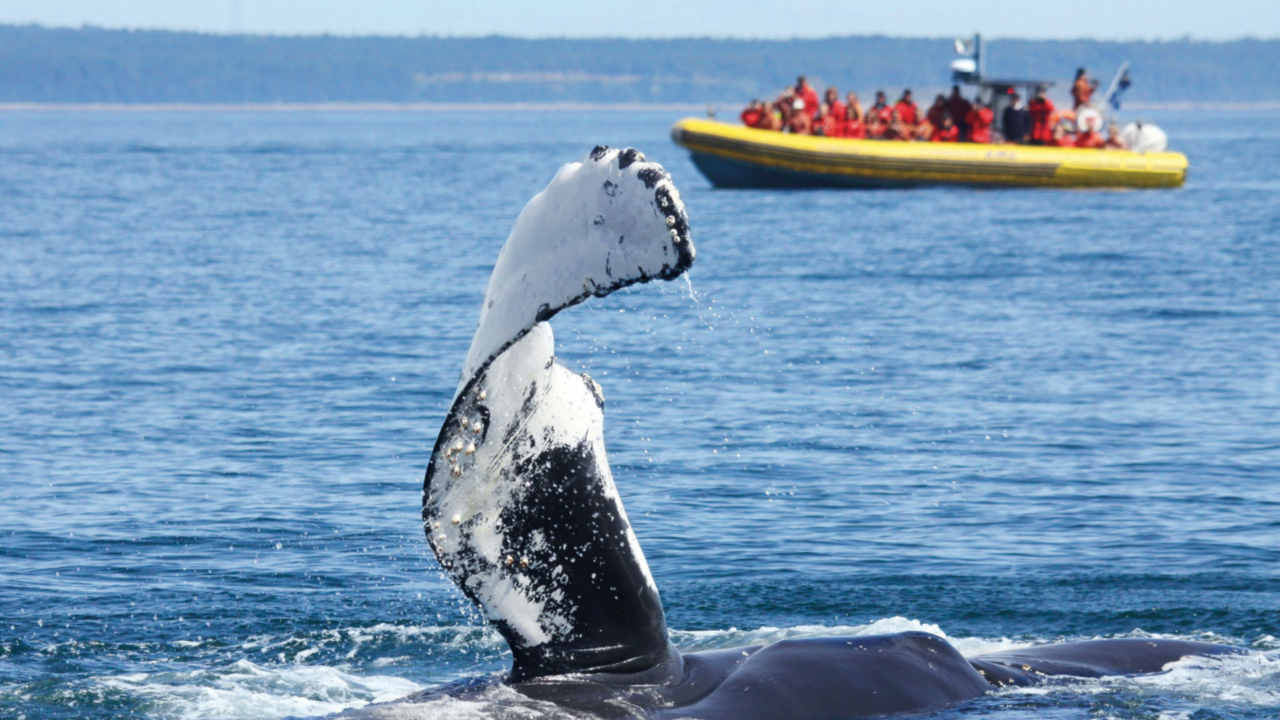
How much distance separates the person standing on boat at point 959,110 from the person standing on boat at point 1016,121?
114 centimetres

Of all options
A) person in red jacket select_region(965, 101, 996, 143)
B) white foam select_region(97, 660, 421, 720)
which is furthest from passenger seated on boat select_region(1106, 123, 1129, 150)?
white foam select_region(97, 660, 421, 720)

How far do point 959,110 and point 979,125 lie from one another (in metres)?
0.65

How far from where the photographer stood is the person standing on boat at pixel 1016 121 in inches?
1757

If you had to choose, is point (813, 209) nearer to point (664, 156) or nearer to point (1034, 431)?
point (1034, 431)

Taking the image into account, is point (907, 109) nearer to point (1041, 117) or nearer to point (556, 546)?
point (1041, 117)

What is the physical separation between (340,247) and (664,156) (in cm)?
4456

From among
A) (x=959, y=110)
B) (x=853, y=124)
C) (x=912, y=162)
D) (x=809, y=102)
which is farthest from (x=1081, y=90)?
(x=809, y=102)

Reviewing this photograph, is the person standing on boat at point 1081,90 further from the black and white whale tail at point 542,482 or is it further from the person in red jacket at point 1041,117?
the black and white whale tail at point 542,482

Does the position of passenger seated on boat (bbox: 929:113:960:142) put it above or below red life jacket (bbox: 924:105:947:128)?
below

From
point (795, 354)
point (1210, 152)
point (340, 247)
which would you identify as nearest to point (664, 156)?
point (1210, 152)

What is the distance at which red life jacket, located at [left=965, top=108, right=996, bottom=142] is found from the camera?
43.9 meters

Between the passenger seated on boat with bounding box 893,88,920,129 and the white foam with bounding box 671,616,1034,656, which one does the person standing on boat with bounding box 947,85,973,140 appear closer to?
the passenger seated on boat with bounding box 893,88,920,129

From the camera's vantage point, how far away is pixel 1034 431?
1486 cm

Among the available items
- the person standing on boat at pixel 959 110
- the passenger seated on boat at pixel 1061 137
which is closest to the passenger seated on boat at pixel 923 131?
the person standing on boat at pixel 959 110
